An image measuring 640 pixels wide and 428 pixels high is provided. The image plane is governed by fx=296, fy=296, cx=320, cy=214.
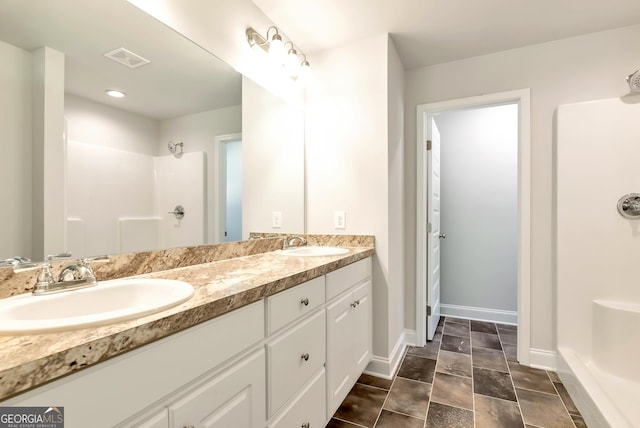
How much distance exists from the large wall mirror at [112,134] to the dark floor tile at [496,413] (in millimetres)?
1663

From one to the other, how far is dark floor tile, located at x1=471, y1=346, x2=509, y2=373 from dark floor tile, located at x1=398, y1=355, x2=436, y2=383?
0.33 meters

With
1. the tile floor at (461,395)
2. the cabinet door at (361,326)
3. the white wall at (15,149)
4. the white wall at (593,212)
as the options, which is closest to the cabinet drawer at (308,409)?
the tile floor at (461,395)

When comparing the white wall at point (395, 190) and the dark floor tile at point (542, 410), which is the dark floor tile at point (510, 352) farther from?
the white wall at point (395, 190)

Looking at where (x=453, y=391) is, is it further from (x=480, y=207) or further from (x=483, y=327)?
(x=480, y=207)

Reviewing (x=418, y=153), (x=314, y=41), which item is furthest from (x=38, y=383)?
(x=418, y=153)

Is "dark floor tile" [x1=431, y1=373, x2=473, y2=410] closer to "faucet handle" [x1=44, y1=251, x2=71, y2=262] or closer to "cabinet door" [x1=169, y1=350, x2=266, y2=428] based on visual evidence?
"cabinet door" [x1=169, y1=350, x2=266, y2=428]

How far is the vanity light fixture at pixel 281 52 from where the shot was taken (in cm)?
178

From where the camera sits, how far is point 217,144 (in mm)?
→ 1555

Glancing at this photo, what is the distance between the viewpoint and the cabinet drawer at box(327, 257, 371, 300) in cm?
145

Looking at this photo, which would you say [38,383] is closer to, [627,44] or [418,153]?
[418,153]

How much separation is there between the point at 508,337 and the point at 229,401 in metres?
2.71

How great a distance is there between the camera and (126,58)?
115 cm

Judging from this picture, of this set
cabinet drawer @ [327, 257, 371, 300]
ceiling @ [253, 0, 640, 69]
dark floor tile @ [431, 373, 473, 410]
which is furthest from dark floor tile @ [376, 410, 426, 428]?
ceiling @ [253, 0, 640, 69]

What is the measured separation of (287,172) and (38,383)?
1.82 meters
